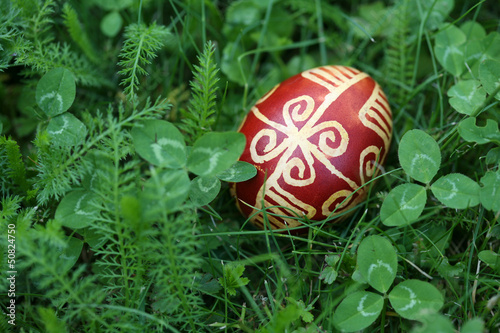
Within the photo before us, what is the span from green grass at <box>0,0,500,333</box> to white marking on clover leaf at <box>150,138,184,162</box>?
1cm

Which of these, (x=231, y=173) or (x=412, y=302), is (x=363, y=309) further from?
(x=231, y=173)

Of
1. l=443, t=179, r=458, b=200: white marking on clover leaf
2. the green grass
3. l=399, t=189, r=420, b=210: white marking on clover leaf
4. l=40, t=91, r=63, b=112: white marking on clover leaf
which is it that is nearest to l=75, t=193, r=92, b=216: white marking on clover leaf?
the green grass

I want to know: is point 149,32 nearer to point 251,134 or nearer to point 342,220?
point 251,134

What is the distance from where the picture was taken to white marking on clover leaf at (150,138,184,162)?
1.63m

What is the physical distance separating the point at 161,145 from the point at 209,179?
251mm

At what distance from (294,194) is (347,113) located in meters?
0.41

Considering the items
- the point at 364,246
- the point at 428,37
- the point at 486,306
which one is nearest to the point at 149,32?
the point at 364,246

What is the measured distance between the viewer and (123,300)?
1679mm

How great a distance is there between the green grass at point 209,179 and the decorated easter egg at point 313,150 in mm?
101

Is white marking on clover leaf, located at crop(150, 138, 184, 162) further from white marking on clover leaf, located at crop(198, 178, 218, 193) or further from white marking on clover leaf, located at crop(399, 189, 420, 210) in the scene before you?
white marking on clover leaf, located at crop(399, 189, 420, 210)

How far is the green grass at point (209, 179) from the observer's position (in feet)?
5.04

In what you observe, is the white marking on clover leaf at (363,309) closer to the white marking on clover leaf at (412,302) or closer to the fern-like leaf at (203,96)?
the white marking on clover leaf at (412,302)

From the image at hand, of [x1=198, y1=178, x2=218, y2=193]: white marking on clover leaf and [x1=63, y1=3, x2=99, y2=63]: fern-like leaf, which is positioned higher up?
[x1=63, y1=3, x2=99, y2=63]: fern-like leaf

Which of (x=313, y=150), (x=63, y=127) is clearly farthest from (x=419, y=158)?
(x=63, y=127)
